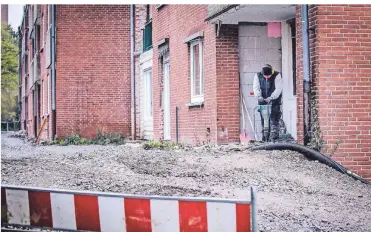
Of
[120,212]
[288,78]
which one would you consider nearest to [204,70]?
[288,78]

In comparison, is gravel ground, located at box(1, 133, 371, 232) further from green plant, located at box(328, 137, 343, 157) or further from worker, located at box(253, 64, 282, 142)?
worker, located at box(253, 64, 282, 142)

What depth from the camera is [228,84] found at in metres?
11.1

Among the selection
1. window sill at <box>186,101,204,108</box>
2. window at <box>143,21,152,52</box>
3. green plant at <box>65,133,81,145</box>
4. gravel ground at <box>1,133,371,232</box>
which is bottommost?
gravel ground at <box>1,133,371,232</box>

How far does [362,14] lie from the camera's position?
26.7 ft

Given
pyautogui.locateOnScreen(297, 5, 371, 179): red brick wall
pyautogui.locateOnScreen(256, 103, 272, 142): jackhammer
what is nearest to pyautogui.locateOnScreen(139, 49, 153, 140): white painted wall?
pyautogui.locateOnScreen(256, 103, 272, 142): jackhammer

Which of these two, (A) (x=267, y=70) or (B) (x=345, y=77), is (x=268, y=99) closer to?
(A) (x=267, y=70)

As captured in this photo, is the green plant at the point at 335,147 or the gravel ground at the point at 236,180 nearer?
the gravel ground at the point at 236,180

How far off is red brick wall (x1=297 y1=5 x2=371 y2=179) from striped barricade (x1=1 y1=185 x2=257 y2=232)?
14.2ft

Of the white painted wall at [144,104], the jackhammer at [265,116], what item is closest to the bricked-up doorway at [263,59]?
the jackhammer at [265,116]

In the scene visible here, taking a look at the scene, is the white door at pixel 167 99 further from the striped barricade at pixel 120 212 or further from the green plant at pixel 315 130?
the striped barricade at pixel 120 212

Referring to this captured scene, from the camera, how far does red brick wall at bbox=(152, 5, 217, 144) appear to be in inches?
445

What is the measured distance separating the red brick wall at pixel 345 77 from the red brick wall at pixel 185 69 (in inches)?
125

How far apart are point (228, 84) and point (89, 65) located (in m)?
6.77

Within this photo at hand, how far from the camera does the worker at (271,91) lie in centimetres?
1047
